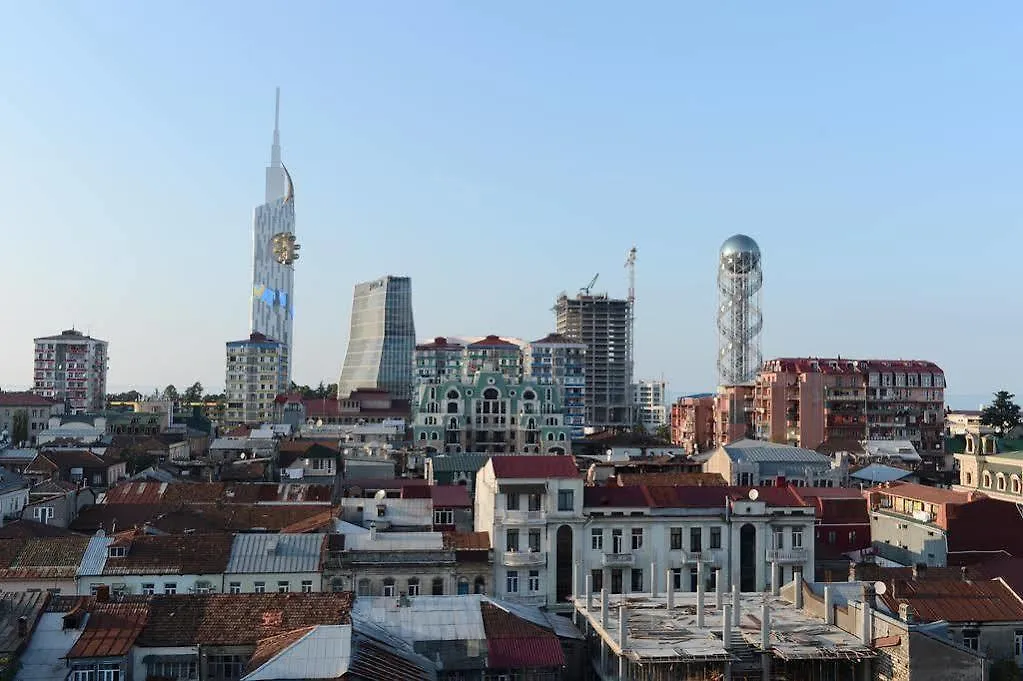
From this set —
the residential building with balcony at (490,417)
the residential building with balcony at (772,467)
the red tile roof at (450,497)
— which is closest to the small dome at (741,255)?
the residential building with balcony at (490,417)

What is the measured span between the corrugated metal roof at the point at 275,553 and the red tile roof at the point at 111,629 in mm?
8156

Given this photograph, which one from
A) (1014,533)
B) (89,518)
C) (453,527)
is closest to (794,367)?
(1014,533)

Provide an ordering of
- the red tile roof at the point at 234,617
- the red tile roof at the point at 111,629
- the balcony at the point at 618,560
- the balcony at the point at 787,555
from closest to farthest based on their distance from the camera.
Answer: the red tile roof at the point at 111,629 < the red tile roof at the point at 234,617 < the balcony at the point at 618,560 < the balcony at the point at 787,555

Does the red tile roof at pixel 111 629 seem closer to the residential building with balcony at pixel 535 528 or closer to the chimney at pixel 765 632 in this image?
the residential building with balcony at pixel 535 528

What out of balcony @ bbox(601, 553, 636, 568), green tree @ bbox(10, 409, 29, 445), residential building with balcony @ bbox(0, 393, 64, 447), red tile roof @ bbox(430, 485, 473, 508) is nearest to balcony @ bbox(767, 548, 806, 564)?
balcony @ bbox(601, 553, 636, 568)

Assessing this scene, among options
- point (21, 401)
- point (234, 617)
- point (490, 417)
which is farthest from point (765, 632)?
point (21, 401)

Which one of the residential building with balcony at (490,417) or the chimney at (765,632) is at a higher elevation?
the residential building with balcony at (490,417)

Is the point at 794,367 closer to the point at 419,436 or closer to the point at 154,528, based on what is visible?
the point at 419,436

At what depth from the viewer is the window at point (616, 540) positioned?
50094 millimetres

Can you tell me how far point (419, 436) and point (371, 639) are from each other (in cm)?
10540

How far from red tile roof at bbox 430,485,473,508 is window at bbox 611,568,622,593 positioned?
14.5m

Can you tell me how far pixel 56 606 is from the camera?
123ft

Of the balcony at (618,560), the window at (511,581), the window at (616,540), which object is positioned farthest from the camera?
the window at (616,540)

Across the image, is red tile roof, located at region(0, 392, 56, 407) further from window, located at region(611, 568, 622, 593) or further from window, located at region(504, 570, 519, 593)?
window, located at region(611, 568, 622, 593)
